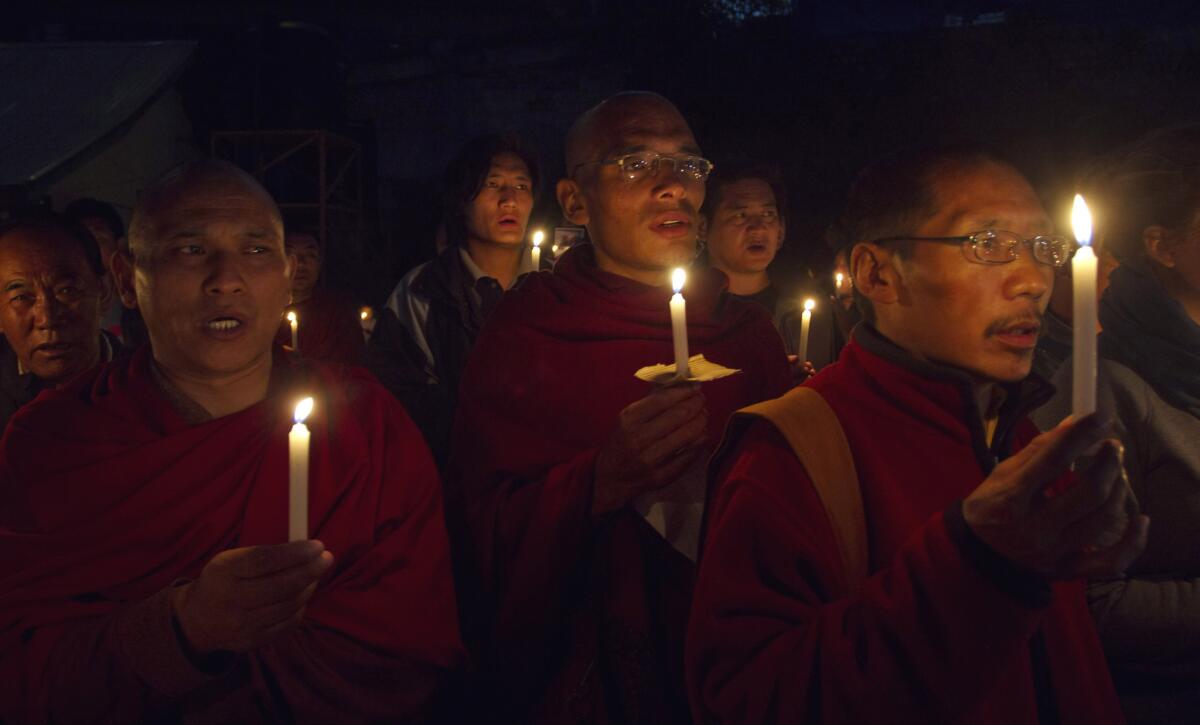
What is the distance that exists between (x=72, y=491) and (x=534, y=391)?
1.11 m

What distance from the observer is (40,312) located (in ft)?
10.8

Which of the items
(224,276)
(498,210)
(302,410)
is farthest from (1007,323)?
(498,210)

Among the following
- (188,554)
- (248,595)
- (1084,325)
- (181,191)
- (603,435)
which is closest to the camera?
(1084,325)

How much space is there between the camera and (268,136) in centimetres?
1193

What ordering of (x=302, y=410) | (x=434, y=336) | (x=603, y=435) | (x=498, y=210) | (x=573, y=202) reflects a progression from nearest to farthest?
(x=302, y=410), (x=603, y=435), (x=573, y=202), (x=434, y=336), (x=498, y=210)

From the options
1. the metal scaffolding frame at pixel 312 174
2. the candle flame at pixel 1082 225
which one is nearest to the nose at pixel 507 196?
the candle flame at pixel 1082 225

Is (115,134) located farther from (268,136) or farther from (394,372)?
(394,372)

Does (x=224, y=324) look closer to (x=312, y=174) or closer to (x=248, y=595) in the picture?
(x=248, y=595)

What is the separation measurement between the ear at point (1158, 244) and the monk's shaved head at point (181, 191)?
2.31 m

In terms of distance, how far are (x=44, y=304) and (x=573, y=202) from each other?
1.99 m

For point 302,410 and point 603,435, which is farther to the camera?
point 603,435

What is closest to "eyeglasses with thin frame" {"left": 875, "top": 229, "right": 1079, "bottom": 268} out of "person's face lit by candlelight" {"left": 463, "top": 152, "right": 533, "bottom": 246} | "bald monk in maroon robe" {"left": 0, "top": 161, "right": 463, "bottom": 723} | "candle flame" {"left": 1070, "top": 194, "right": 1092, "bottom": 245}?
"candle flame" {"left": 1070, "top": 194, "right": 1092, "bottom": 245}

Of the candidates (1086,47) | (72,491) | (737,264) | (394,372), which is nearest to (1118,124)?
(1086,47)

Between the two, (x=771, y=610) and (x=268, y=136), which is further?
(x=268, y=136)
